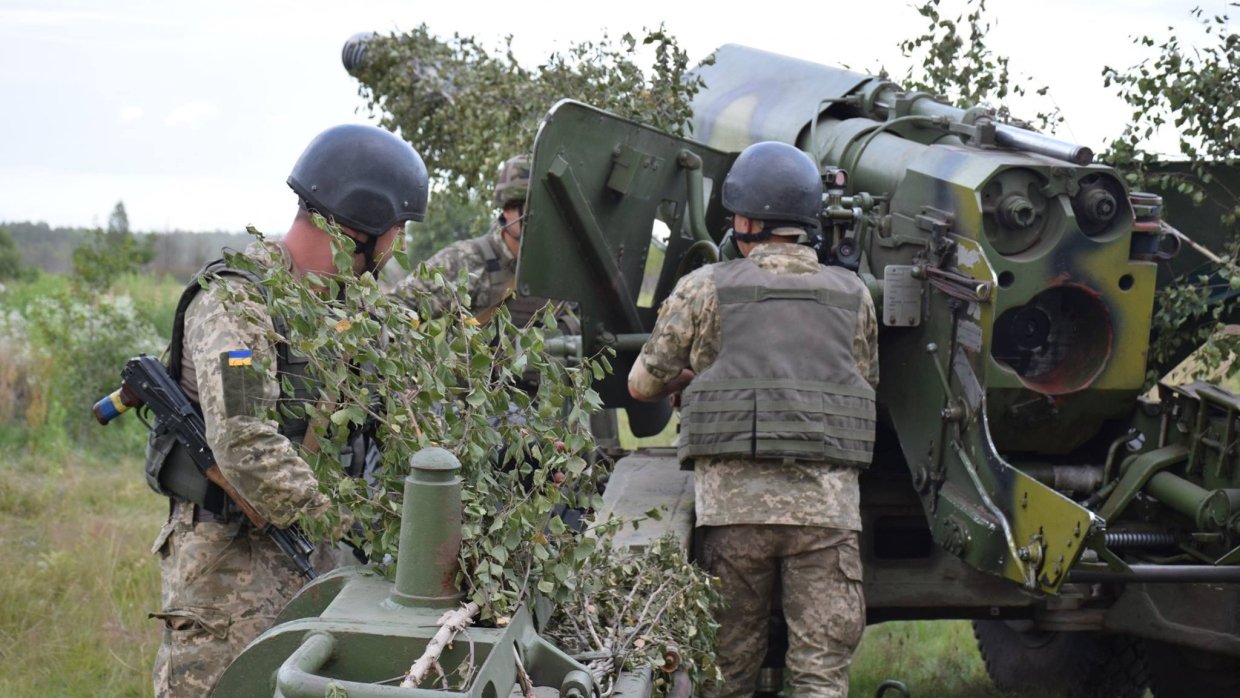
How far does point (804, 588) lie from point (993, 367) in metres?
1.00

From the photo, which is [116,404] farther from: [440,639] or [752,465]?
[752,465]

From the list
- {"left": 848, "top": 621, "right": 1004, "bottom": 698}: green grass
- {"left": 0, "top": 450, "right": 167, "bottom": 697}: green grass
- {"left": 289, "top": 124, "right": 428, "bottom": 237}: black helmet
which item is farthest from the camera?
{"left": 848, "top": 621, "right": 1004, "bottom": 698}: green grass

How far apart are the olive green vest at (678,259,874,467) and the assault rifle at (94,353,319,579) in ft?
4.91

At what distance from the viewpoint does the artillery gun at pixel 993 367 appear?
4863 millimetres

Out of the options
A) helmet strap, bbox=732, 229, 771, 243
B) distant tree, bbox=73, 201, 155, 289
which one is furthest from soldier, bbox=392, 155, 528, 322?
distant tree, bbox=73, 201, 155, 289

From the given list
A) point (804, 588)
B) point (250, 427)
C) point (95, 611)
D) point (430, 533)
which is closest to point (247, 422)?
point (250, 427)

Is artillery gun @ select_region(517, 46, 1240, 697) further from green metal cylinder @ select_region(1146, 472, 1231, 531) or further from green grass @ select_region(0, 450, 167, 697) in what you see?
green grass @ select_region(0, 450, 167, 697)

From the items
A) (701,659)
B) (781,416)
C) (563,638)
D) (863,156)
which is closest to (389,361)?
(563,638)

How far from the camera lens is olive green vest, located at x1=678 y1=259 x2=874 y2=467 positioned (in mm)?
4609

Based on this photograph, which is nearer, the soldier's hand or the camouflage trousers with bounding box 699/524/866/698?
the camouflage trousers with bounding box 699/524/866/698

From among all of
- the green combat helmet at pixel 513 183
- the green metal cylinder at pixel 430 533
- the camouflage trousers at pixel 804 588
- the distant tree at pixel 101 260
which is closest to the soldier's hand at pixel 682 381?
the camouflage trousers at pixel 804 588

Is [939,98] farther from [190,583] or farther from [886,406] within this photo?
[190,583]

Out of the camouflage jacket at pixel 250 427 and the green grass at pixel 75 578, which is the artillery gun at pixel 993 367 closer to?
the camouflage jacket at pixel 250 427

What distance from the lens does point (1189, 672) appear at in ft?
18.7
